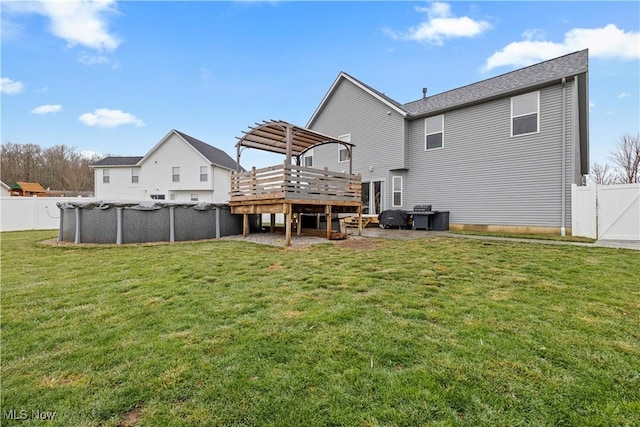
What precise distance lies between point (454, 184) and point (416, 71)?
7.78 meters

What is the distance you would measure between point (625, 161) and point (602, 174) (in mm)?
3168

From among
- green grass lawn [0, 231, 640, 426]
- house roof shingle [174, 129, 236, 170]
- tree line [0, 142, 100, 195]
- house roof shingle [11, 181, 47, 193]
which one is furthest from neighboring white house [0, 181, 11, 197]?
green grass lawn [0, 231, 640, 426]

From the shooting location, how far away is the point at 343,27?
13336 millimetres

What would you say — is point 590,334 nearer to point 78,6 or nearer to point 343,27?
point 78,6

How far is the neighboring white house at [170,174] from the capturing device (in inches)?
944

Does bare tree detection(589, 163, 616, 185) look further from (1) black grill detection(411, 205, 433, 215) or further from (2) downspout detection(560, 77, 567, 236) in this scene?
Answer: (1) black grill detection(411, 205, 433, 215)

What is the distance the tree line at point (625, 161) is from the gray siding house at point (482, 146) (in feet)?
44.1

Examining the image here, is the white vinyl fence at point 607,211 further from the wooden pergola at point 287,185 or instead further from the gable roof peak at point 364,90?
the gable roof peak at point 364,90

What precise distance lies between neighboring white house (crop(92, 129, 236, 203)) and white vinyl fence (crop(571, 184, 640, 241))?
2200cm

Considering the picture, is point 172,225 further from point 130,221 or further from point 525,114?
point 525,114

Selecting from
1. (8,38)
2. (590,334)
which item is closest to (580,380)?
(590,334)

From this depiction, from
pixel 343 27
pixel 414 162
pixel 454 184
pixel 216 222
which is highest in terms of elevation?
pixel 343 27

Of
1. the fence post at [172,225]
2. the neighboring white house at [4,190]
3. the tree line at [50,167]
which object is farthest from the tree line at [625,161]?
the tree line at [50,167]

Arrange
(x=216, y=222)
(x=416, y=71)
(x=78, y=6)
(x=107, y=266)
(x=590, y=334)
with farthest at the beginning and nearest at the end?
1. (x=416, y=71)
2. (x=216, y=222)
3. (x=78, y=6)
4. (x=107, y=266)
5. (x=590, y=334)
